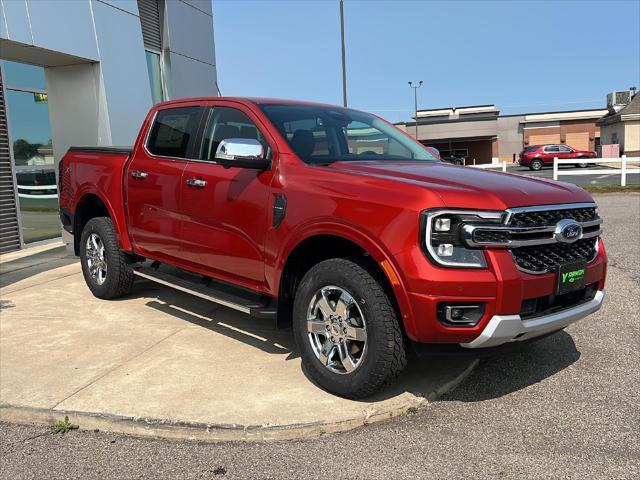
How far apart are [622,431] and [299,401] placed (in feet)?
6.17

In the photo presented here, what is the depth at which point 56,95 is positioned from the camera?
29.8ft

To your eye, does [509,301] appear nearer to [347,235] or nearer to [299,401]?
[347,235]

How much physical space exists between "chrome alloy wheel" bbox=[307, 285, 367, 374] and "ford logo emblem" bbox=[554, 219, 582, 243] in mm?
1244

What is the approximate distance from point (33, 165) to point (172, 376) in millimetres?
7583

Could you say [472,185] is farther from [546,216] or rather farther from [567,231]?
[567,231]

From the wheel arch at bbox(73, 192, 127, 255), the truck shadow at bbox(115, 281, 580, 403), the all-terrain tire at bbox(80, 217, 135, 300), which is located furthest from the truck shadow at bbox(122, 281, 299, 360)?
the wheel arch at bbox(73, 192, 127, 255)

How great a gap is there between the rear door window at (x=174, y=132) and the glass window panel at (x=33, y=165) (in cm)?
537

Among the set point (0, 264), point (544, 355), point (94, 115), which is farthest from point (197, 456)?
point (94, 115)

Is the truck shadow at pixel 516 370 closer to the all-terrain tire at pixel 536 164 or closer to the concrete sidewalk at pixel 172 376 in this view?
the concrete sidewalk at pixel 172 376

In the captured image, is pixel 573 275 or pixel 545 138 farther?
pixel 545 138

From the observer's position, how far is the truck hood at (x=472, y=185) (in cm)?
311

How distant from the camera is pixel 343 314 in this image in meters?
3.50

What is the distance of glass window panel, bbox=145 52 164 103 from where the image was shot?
12547 mm

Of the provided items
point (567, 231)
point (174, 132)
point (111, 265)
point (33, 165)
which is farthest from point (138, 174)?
point (33, 165)
